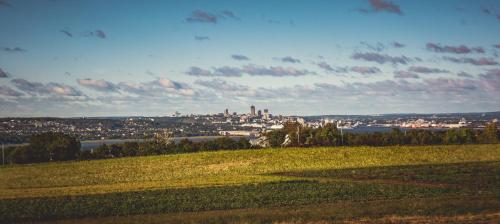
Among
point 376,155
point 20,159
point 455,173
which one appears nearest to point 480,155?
point 376,155

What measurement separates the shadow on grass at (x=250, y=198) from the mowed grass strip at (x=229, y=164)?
60.9ft

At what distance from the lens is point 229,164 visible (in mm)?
87000

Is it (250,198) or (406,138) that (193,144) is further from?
(250,198)

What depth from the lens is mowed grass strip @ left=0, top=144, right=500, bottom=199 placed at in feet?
230

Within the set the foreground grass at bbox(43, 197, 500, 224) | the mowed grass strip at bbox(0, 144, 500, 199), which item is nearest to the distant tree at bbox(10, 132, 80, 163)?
the mowed grass strip at bbox(0, 144, 500, 199)

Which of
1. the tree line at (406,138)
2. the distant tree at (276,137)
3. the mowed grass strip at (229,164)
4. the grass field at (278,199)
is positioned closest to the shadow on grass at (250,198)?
the grass field at (278,199)

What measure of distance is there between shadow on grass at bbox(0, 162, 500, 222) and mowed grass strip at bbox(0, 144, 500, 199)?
1856cm

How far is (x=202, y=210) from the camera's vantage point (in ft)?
115

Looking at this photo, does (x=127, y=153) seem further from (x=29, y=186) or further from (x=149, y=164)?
(x=29, y=186)

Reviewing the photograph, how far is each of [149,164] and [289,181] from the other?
44.4 meters

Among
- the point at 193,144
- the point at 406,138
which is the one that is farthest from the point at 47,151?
the point at 406,138

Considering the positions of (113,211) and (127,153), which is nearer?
(113,211)

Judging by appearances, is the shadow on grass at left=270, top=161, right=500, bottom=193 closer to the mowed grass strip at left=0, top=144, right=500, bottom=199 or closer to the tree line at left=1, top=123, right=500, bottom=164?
the mowed grass strip at left=0, top=144, right=500, bottom=199

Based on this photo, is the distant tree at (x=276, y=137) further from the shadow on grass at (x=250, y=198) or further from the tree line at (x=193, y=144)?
the shadow on grass at (x=250, y=198)
